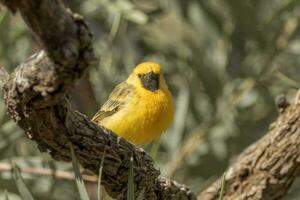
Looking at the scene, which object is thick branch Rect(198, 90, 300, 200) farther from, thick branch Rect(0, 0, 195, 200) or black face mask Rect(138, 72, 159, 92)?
black face mask Rect(138, 72, 159, 92)

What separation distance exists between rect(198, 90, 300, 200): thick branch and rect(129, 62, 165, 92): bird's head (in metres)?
1.14

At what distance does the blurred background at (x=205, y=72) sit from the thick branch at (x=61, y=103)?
5.40 ft

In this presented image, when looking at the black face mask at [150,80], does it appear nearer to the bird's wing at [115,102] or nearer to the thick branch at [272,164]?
the bird's wing at [115,102]

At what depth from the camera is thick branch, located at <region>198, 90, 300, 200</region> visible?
315cm

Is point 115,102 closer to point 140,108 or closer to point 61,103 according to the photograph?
point 140,108

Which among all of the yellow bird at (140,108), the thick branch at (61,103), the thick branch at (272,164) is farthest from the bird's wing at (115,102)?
the thick branch at (61,103)

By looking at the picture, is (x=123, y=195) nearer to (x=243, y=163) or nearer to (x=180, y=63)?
(x=243, y=163)

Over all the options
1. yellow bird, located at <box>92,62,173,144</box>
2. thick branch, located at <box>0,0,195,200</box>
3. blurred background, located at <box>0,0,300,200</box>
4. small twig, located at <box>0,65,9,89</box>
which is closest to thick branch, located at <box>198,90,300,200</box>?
thick branch, located at <box>0,0,195,200</box>

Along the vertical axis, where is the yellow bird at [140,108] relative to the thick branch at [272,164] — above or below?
above

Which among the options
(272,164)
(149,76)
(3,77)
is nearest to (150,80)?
(149,76)

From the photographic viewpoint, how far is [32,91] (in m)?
1.93

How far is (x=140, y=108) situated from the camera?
423cm

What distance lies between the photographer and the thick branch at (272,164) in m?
3.15

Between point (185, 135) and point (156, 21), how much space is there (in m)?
0.70
